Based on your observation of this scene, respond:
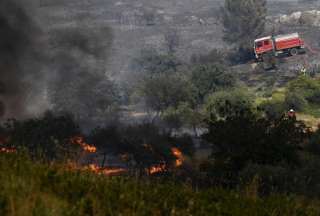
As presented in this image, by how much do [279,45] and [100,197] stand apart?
231ft

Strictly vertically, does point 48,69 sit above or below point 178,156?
above

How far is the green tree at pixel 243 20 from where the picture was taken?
11906cm

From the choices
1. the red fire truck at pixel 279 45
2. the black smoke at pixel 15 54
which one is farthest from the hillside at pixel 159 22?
the black smoke at pixel 15 54

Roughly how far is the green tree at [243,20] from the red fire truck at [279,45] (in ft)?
130

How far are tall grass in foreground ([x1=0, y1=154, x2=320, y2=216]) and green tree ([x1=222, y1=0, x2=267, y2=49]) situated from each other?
11063cm

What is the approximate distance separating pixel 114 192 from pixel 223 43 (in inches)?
4763

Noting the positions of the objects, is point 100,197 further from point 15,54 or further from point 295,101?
point 295,101

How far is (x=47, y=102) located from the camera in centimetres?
5978

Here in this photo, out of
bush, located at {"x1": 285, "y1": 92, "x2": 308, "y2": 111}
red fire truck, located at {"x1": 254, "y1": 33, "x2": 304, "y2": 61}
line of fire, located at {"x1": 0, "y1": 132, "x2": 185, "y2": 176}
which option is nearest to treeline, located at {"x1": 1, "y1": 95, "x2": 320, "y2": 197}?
line of fire, located at {"x1": 0, "y1": 132, "x2": 185, "y2": 176}

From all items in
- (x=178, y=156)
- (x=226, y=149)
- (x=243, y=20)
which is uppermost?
(x=243, y=20)

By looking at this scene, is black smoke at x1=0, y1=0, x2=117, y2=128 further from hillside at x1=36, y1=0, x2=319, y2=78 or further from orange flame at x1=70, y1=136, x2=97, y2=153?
hillside at x1=36, y1=0, x2=319, y2=78

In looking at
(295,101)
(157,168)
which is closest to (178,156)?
(157,168)

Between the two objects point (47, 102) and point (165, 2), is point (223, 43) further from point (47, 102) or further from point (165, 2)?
point (47, 102)

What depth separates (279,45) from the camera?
239 ft
